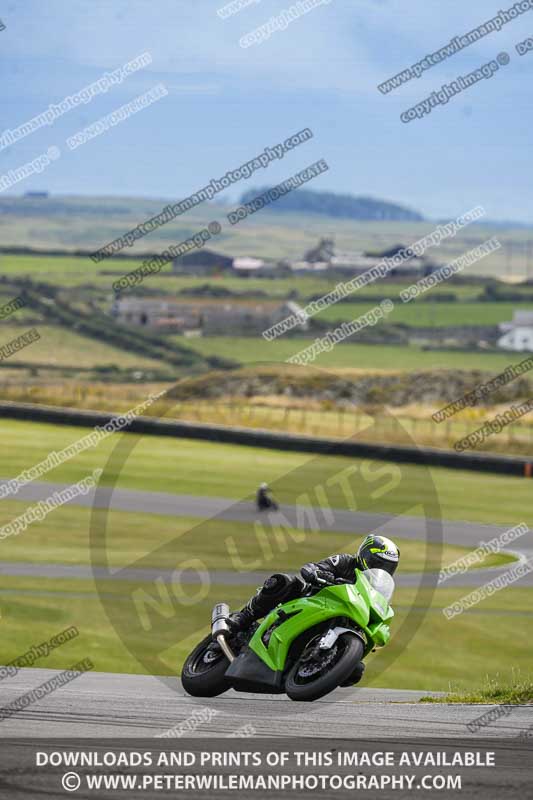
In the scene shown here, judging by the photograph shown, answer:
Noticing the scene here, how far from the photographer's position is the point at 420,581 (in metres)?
29.8

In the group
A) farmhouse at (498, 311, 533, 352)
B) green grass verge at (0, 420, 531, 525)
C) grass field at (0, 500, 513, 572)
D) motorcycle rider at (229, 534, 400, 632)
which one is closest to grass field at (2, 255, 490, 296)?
farmhouse at (498, 311, 533, 352)

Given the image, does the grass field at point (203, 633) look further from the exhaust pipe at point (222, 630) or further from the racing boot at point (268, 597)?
the racing boot at point (268, 597)

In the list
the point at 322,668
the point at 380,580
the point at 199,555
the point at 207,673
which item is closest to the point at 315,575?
the point at 380,580

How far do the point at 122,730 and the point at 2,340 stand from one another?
10224 centimetres

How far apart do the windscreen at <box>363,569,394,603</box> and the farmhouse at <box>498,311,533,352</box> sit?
120m

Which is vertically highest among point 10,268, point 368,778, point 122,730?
point 10,268

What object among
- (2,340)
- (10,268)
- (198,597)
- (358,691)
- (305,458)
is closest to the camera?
(358,691)

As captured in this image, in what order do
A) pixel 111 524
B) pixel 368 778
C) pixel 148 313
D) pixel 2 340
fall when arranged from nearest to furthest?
1. pixel 368 778
2. pixel 111 524
3. pixel 2 340
4. pixel 148 313

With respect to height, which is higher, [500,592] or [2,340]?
[2,340]

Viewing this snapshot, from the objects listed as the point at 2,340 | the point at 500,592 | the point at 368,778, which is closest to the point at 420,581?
the point at 500,592

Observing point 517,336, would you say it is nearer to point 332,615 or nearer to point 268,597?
point 268,597

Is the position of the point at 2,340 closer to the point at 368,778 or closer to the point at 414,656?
the point at 414,656

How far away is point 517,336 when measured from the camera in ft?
431

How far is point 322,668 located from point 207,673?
1.39 meters
